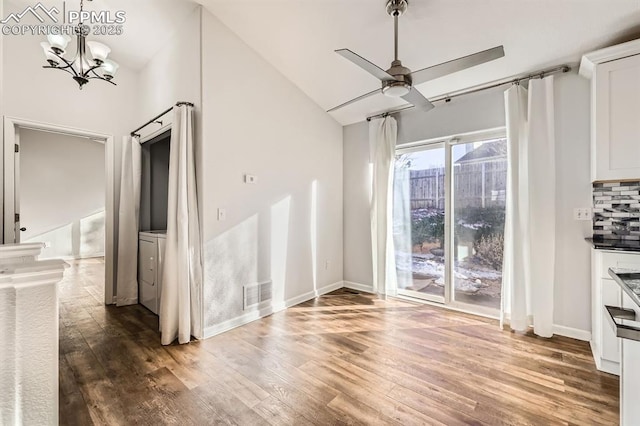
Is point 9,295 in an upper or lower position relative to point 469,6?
lower

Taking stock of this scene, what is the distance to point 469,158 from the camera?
3.38 meters

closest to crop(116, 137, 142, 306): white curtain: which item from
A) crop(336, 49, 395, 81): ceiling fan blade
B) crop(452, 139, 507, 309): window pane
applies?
crop(336, 49, 395, 81): ceiling fan blade

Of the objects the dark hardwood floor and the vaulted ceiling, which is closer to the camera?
the dark hardwood floor

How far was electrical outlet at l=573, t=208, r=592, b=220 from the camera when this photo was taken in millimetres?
2593

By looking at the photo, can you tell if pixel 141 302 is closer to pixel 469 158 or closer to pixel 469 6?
pixel 469 158

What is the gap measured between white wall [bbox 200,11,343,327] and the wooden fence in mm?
1287

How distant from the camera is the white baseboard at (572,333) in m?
2.62

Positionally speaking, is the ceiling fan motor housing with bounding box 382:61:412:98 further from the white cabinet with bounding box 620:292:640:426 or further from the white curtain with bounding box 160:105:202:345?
the white curtain with bounding box 160:105:202:345

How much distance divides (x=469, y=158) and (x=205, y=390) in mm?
3572

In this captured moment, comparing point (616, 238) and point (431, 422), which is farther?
point (616, 238)

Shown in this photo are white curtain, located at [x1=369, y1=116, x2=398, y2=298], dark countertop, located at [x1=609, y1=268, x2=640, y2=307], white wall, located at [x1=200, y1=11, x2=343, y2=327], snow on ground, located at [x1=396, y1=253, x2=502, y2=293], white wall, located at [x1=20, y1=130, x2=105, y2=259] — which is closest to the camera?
dark countertop, located at [x1=609, y1=268, x2=640, y2=307]

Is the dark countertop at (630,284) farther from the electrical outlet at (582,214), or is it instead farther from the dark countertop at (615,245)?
the electrical outlet at (582,214)

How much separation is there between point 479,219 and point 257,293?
279cm

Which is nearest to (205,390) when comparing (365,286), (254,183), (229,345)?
(229,345)
